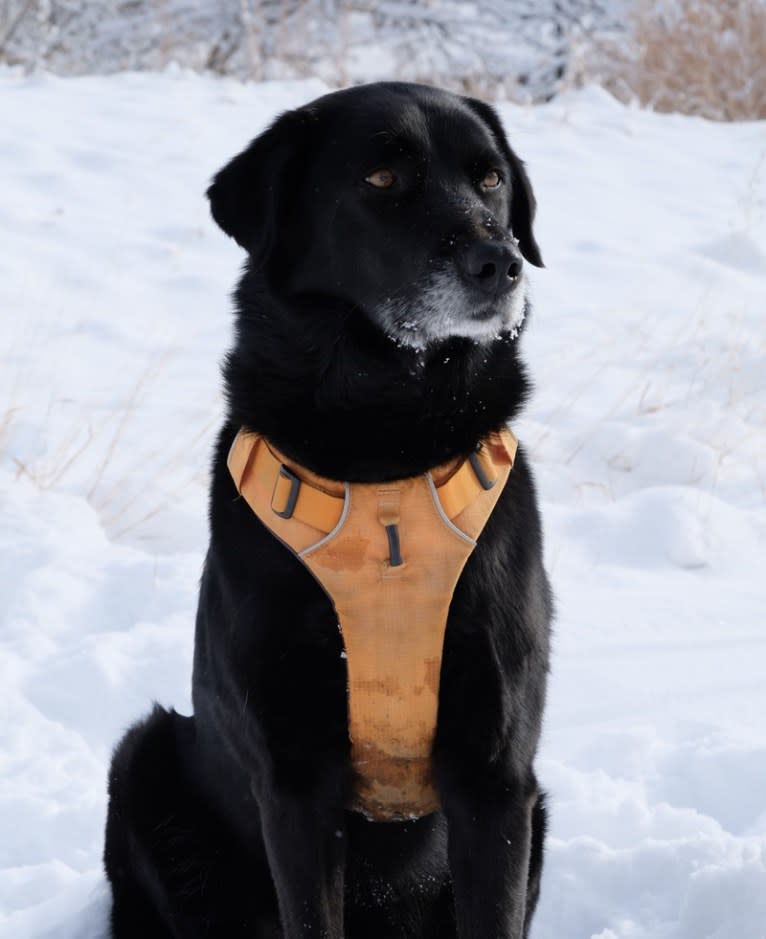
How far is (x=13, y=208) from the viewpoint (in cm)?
673

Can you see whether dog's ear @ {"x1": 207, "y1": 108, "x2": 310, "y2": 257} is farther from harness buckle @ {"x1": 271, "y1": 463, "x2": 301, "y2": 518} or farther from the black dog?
harness buckle @ {"x1": 271, "y1": 463, "x2": 301, "y2": 518}

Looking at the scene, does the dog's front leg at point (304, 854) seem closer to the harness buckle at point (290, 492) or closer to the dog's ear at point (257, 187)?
the harness buckle at point (290, 492)

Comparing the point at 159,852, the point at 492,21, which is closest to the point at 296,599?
the point at 159,852

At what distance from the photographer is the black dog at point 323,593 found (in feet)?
6.43

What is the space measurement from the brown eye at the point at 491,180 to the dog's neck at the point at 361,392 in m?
0.30

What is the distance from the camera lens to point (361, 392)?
7.07 feet

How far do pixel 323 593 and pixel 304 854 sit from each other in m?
0.42

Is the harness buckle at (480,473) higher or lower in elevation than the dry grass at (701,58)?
higher

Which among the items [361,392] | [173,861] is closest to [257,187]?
[361,392]

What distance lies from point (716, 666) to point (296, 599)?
183cm

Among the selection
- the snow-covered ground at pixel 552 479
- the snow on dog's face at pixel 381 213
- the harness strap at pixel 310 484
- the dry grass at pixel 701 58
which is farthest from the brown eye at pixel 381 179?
the dry grass at pixel 701 58

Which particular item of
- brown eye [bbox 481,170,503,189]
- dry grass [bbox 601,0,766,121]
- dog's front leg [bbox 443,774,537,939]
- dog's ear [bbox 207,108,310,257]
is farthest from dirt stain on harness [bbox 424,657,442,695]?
dry grass [bbox 601,0,766,121]

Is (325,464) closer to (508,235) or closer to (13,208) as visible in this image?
(508,235)

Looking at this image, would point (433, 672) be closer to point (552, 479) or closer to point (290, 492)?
point (290, 492)
